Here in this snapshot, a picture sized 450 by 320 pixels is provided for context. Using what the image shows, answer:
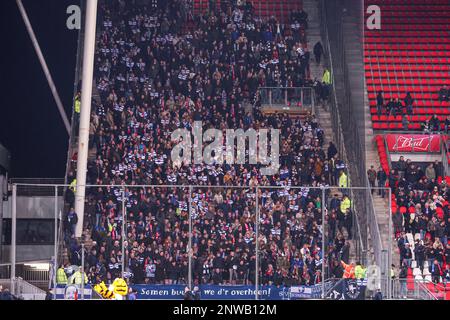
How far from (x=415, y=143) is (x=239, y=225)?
9.02 m

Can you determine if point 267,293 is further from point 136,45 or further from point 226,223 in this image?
point 136,45

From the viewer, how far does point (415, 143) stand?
38.2 meters

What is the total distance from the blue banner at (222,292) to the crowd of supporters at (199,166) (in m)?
0.30

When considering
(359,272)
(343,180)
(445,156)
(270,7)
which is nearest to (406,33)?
(270,7)

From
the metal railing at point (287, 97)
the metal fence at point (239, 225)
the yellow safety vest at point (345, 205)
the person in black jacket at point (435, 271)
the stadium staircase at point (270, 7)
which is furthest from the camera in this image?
the stadium staircase at point (270, 7)

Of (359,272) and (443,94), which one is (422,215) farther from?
(443,94)

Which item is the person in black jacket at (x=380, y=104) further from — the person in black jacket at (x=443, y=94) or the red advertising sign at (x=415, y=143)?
the person in black jacket at (x=443, y=94)

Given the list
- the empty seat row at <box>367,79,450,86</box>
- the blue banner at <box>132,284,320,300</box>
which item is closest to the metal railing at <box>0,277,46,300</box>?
the blue banner at <box>132,284,320,300</box>

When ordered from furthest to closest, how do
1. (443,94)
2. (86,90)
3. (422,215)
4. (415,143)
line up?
(443,94)
(415,143)
(422,215)
(86,90)

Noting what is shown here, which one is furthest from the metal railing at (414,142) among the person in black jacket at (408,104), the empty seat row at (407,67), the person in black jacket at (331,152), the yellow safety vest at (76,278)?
the yellow safety vest at (76,278)

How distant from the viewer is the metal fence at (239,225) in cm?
3023

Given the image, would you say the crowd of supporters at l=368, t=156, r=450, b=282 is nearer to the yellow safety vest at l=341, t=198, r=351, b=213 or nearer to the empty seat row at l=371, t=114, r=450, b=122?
the yellow safety vest at l=341, t=198, r=351, b=213

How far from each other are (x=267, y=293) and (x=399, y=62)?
15.8m

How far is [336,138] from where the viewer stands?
37844 mm
